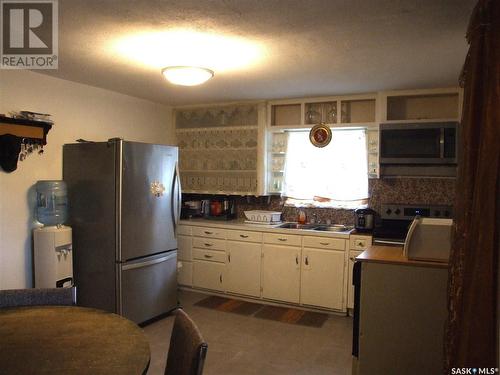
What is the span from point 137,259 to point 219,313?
104 cm

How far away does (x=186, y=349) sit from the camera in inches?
56.5

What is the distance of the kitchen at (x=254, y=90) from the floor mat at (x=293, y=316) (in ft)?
0.95

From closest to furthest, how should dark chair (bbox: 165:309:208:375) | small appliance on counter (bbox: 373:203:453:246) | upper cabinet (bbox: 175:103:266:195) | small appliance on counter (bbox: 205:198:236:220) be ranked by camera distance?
1. dark chair (bbox: 165:309:208:375)
2. small appliance on counter (bbox: 373:203:453:246)
3. upper cabinet (bbox: 175:103:266:195)
4. small appliance on counter (bbox: 205:198:236:220)

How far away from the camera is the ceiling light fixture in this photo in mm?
2861

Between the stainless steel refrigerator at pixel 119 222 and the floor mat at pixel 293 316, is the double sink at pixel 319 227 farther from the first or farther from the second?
the stainless steel refrigerator at pixel 119 222

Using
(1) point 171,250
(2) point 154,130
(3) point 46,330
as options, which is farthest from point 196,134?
(3) point 46,330

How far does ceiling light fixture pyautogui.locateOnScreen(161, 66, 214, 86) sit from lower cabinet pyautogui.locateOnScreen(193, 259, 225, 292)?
228 centimetres

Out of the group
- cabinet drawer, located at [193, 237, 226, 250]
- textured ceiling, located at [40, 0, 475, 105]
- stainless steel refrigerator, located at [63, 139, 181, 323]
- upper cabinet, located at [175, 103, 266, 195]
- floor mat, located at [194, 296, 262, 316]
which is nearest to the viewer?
textured ceiling, located at [40, 0, 475, 105]

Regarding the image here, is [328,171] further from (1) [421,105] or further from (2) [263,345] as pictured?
(2) [263,345]

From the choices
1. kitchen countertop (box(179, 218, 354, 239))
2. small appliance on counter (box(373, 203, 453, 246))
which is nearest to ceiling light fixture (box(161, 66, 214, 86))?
kitchen countertop (box(179, 218, 354, 239))

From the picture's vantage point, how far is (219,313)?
4012mm

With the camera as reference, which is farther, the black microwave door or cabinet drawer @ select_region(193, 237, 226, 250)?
cabinet drawer @ select_region(193, 237, 226, 250)

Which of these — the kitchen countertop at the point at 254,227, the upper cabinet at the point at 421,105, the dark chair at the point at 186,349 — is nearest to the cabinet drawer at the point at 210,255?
the kitchen countertop at the point at 254,227

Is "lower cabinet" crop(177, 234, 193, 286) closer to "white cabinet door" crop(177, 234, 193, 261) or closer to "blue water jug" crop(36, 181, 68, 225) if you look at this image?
"white cabinet door" crop(177, 234, 193, 261)
